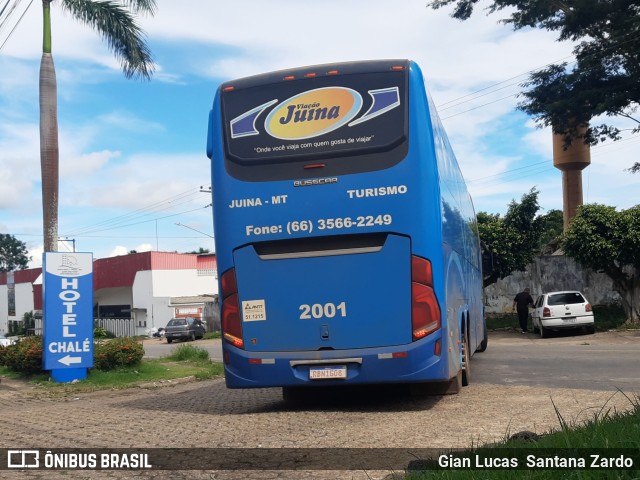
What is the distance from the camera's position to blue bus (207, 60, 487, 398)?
344 inches

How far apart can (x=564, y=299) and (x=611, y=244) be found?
2.36m

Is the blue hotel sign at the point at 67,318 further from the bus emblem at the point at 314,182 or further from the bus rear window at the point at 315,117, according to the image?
the bus emblem at the point at 314,182

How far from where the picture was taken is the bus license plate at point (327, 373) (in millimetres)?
8852

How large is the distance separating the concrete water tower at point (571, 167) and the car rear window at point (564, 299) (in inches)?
597

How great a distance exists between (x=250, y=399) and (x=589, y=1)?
66.0 feet

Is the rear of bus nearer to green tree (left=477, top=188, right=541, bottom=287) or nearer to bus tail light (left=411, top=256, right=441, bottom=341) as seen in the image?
bus tail light (left=411, top=256, right=441, bottom=341)

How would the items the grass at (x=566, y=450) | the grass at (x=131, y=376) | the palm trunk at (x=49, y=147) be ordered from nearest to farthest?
the grass at (x=566, y=450) → the grass at (x=131, y=376) → the palm trunk at (x=49, y=147)

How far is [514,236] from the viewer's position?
30.3 meters

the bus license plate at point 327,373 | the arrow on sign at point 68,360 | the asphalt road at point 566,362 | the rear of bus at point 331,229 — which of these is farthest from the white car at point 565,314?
the bus license plate at point 327,373

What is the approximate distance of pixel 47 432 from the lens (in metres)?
8.21

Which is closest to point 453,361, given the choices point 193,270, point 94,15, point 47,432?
point 47,432

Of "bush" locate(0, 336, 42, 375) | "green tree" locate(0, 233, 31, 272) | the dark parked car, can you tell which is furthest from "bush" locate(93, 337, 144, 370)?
"green tree" locate(0, 233, 31, 272)

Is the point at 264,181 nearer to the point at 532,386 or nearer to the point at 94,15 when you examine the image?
the point at 532,386

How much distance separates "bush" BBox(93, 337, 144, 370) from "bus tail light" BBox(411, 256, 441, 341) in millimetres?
9598
